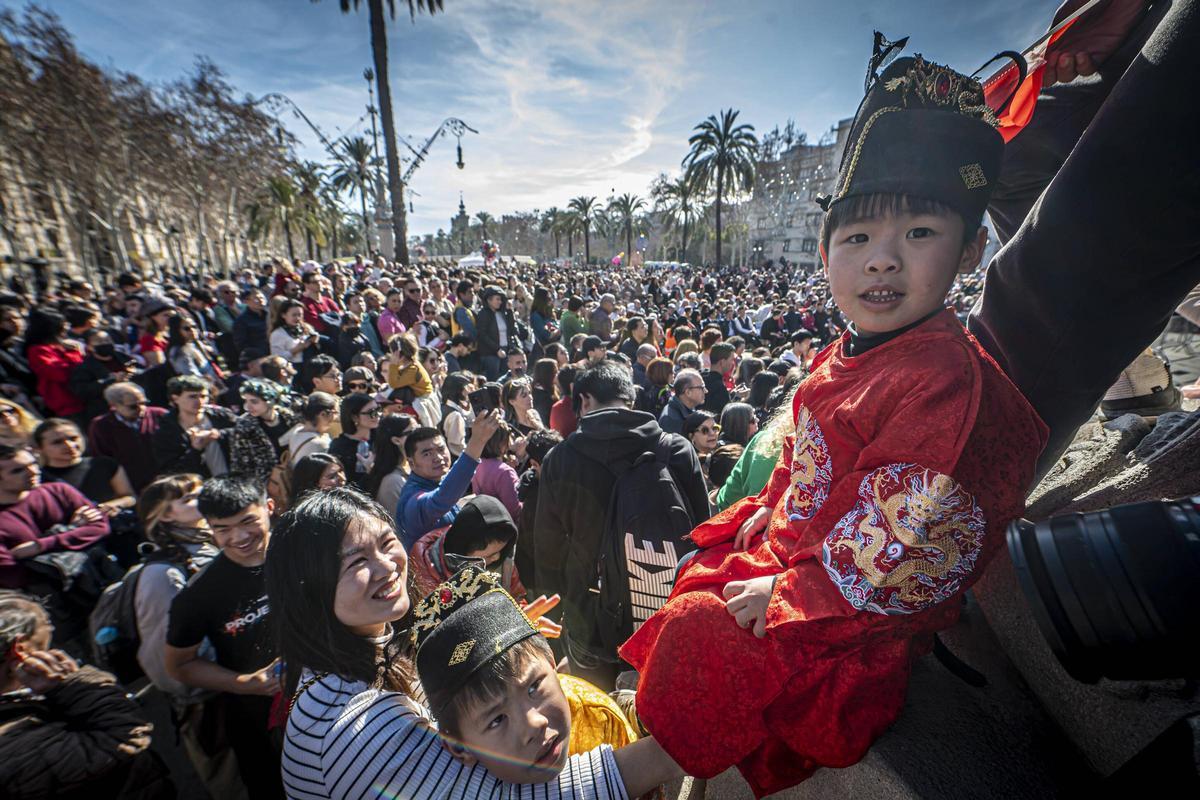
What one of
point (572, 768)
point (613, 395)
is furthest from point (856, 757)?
point (613, 395)

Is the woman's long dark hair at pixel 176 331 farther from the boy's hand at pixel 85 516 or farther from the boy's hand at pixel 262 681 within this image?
the boy's hand at pixel 262 681

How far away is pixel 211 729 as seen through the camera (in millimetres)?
2334

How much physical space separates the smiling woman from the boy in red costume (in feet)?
0.84

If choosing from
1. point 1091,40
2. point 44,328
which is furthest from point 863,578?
point 44,328

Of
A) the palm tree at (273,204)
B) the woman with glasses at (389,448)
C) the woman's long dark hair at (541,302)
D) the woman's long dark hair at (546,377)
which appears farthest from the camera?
the palm tree at (273,204)

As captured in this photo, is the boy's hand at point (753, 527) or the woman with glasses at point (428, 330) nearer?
the boy's hand at point (753, 527)

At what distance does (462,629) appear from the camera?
130 centimetres

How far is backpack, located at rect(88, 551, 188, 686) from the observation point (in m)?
2.41

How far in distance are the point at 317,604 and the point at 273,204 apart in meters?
42.0

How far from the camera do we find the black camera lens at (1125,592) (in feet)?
2.42

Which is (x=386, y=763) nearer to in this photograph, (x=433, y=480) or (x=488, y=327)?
(x=433, y=480)

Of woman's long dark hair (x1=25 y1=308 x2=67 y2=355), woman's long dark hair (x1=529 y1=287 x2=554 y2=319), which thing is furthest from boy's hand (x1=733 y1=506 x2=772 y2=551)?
woman's long dark hair (x1=529 y1=287 x2=554 y2=319)

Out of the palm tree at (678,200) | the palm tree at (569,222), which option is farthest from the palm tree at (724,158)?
the palm tree at (569,222)

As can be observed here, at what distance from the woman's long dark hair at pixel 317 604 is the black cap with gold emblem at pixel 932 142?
1854 millimetres
